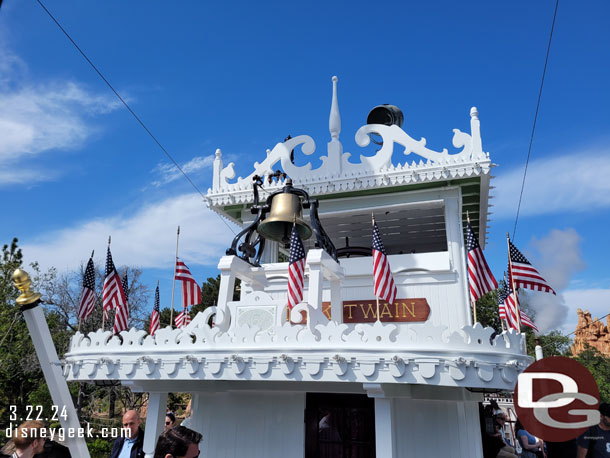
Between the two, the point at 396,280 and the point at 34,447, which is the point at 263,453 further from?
the point at 34,447

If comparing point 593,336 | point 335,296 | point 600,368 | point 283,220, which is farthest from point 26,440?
point 593,336

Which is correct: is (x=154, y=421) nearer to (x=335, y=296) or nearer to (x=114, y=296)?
(x=114, y=296)

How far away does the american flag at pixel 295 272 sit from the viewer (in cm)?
877

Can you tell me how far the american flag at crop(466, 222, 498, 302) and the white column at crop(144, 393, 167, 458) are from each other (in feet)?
21.2

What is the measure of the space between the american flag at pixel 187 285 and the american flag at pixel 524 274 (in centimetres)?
755

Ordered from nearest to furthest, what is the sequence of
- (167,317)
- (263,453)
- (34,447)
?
(34,447)
(263,453)
(167,317)

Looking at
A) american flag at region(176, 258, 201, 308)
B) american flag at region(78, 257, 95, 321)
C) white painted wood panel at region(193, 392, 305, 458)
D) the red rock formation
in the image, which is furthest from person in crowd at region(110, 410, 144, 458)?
Answer: the red rock formation

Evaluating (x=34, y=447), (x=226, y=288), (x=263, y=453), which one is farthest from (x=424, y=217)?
(x=34, y=447)

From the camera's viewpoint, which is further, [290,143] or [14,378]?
[14,378]

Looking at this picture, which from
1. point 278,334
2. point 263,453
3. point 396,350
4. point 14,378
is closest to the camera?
point 396,350

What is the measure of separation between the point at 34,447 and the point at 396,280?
26.5ft

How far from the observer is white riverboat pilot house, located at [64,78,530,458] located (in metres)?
6.98

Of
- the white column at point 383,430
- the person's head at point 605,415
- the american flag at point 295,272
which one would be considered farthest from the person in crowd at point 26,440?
the person's head at point 605,415

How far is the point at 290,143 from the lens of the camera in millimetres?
12508
